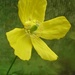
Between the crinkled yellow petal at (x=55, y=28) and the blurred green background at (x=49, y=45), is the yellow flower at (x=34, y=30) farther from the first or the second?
the blurred green background at (x=49, y=45)

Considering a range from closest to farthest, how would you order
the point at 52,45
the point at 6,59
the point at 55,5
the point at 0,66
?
the point at 0,66 < the point at 6,59 < the point at 52,45 < the point at 55,5

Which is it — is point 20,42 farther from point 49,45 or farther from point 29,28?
point 49,45

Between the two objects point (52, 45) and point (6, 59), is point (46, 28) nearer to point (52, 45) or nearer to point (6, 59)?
point (6, 59)

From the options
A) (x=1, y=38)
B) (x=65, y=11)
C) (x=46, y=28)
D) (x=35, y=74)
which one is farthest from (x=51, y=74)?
(x=46, y=28)

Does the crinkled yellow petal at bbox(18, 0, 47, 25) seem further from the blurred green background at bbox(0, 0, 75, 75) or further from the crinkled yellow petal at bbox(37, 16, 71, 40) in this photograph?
the blurred green background at bbox(0, 0, 75, 75)

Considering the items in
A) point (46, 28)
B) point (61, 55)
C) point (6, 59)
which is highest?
point (46, 28)

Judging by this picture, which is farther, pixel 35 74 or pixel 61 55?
pixel 61 55

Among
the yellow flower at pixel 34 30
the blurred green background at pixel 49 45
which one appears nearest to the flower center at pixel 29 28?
the yellow flower at pixel 34 30
